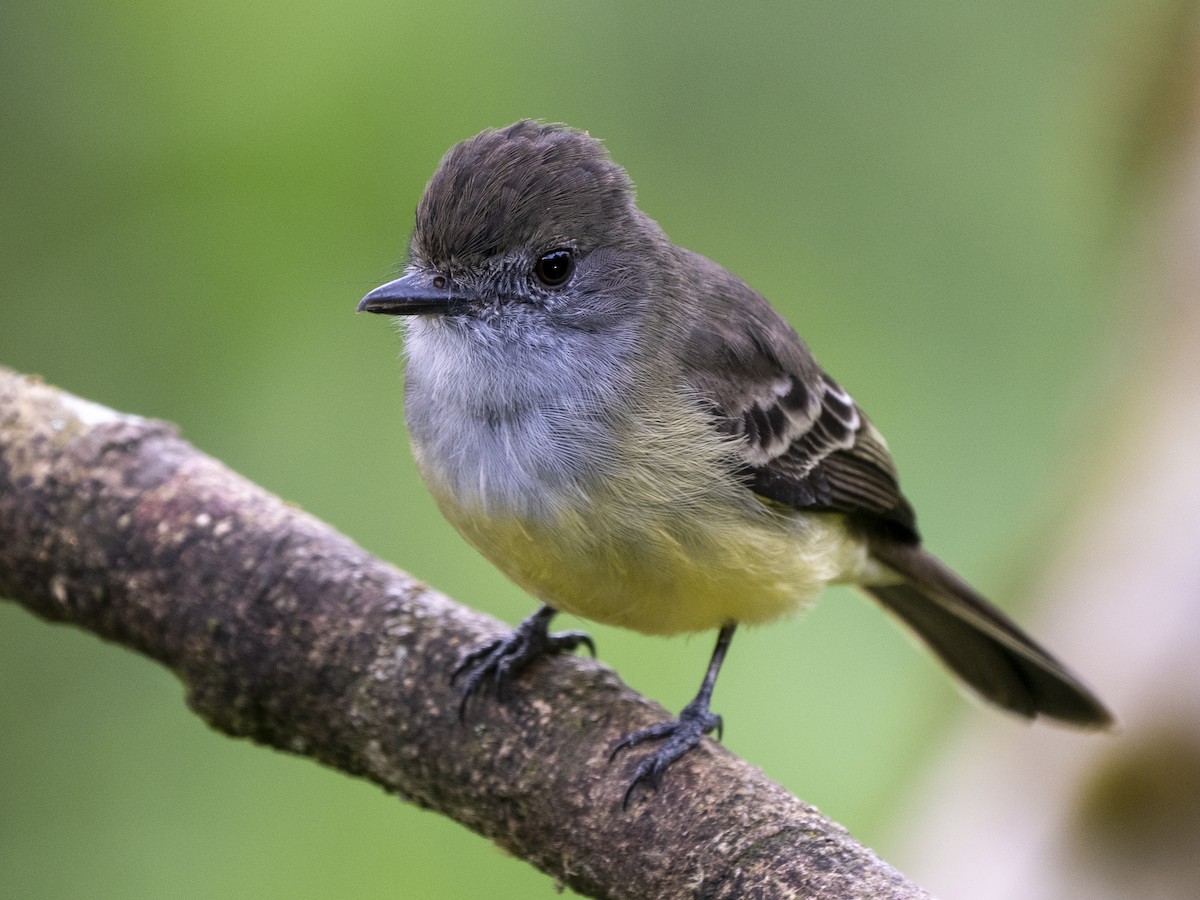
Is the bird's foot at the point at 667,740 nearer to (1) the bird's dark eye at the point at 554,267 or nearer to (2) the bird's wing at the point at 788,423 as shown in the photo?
(2) the bird's wing at the point at 788,423

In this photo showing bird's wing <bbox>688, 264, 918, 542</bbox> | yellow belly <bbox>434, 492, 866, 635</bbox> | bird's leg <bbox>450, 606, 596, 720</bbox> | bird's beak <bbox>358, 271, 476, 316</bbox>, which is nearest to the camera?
yellow belly <bbox>434, 492, 866, 635</bbox>

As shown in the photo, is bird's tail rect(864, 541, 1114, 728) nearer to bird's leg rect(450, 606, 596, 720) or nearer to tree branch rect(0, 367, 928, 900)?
bird's leg rect(450, 606, 596, 720)

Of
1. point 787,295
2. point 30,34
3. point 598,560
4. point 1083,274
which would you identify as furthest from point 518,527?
point 1083,274

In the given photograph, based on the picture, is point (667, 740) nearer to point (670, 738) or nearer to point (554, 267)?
point (670, 738)

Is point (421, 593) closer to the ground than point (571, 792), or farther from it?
farther from it

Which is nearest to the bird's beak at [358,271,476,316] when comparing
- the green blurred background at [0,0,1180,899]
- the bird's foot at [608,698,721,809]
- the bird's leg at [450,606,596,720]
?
the bird's leg at [450,606,596,720]

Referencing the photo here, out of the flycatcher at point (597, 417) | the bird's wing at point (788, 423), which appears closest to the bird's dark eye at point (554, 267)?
the flycatcher at point (597, 417)

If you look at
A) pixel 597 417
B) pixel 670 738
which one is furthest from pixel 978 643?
pixel 597 417

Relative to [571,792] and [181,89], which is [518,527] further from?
[181,89]
